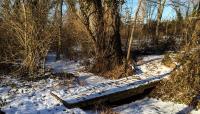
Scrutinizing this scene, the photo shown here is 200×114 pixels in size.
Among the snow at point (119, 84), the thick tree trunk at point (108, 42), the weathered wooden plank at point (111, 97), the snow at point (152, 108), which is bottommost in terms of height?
the snow at point (152, 108)

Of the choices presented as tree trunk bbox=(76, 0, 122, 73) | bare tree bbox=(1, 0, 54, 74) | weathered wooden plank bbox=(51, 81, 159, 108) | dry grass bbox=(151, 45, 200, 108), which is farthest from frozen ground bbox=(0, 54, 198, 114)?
bare tree bbox=(1, 0, 54, 74)

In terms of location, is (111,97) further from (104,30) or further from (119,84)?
(104,30)

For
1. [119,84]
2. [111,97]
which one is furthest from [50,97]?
[119,84]

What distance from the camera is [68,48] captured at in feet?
70.1

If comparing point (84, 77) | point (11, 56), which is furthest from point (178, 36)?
point (11, 56)

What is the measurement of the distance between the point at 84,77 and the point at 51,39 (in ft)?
7.65

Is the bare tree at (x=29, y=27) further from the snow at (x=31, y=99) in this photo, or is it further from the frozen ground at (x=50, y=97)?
the snow at (x=31, y=99)

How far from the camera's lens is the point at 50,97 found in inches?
465

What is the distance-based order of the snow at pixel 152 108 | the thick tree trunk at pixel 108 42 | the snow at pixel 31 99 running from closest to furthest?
the snow at pixel 31 99 → the snow at pixel 152 108 → the thick tree trunk at pixel 108 42

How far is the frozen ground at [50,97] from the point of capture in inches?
422

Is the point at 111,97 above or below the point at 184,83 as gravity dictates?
below

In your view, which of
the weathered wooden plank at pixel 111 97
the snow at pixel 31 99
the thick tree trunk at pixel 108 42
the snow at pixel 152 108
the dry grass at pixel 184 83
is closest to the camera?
the snow at pixel 31 99

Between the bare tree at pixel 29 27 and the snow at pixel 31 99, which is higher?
the bare tree at pixel 29 27

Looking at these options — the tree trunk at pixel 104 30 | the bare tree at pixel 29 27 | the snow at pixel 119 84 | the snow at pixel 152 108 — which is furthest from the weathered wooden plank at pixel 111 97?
the bare tree at pixel 29 27
